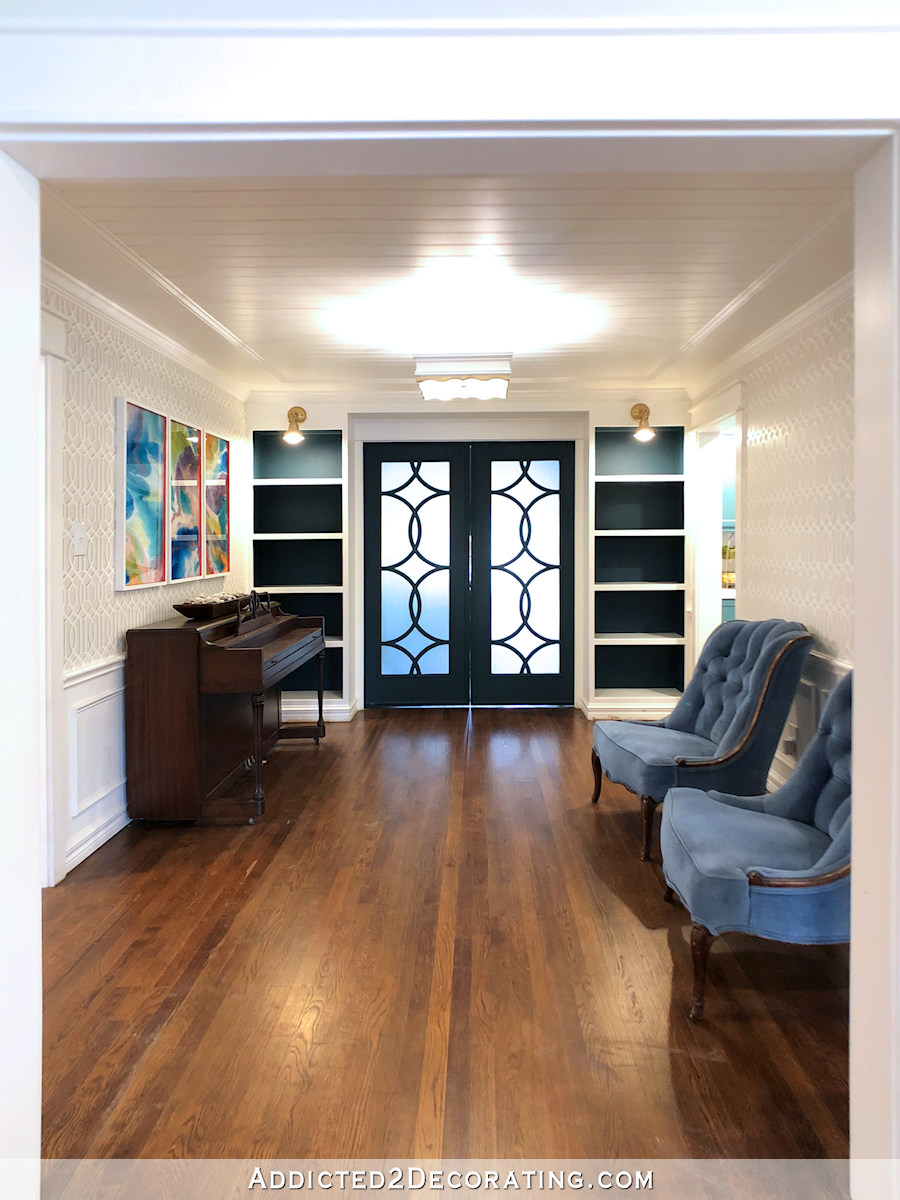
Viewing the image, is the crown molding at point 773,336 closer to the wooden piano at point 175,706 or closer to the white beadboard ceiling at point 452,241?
the white beadboard ceiling at point 452,241

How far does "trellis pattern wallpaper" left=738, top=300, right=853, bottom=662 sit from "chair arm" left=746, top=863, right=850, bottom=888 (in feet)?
4.57

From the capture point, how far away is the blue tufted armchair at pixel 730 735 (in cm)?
342

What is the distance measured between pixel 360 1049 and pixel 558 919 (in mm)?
990

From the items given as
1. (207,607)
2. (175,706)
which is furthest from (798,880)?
(207,607)

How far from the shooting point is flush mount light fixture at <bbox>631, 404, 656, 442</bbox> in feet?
18.9

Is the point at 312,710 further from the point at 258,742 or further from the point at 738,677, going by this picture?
the point at 738,677

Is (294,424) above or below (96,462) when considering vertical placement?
above

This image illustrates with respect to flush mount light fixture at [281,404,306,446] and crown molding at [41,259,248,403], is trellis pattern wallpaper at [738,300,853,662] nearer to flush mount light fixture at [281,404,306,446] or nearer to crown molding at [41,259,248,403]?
flush mount light fixture at [281,404,306,446]

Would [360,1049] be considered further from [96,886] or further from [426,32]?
[426,32]

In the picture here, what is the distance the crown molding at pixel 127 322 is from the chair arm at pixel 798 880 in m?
3.30

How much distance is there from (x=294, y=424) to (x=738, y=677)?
11.9 ft

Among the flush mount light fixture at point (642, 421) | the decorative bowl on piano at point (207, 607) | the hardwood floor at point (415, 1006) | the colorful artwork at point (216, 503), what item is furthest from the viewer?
the flush mount light fixture at point (642, 421)

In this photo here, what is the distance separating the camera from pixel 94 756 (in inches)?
146
